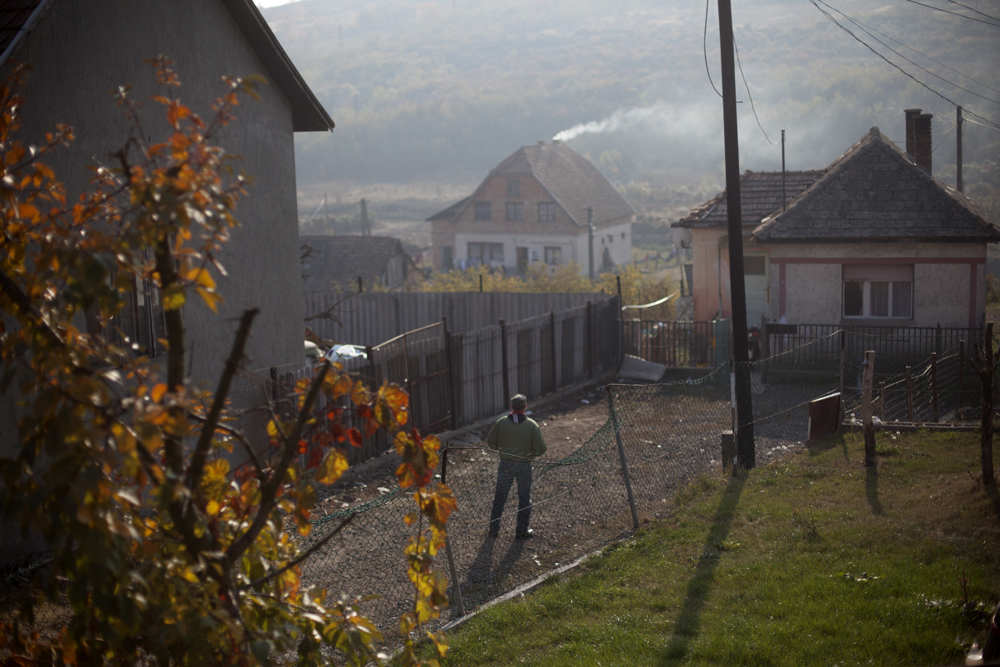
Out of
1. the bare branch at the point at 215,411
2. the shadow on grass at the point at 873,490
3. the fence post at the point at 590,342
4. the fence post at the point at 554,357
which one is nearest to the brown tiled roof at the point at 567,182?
the fence post at the point at 590,342

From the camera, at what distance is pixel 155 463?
2268 millimetres

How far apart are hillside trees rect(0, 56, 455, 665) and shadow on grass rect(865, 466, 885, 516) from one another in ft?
21.9

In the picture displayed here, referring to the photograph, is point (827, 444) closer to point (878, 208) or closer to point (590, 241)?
point (878, 208)

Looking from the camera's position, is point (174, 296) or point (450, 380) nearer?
point (174, 296)

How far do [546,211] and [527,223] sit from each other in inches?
58.1

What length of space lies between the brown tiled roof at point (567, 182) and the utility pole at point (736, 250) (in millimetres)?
39922

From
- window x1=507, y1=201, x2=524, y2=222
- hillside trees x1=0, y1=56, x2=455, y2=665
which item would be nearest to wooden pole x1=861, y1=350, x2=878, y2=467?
hillside trees x1=0, y1=56, x2=455, y2=665

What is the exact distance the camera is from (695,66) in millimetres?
180750

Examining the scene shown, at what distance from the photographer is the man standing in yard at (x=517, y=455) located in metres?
8.42

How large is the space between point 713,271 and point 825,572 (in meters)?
15.9

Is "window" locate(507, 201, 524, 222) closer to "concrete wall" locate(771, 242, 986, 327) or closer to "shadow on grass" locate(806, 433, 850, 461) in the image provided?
"concrete wall" locate(771, 242, 986, 327)

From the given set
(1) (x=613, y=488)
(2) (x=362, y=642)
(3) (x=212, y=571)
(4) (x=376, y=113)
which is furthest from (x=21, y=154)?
(4) (x=376, y=113)

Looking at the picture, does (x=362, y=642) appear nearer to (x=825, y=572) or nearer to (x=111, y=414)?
(x=111, y=414)

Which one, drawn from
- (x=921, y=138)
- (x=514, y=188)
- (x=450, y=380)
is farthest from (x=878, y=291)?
(x=514, y=188)
